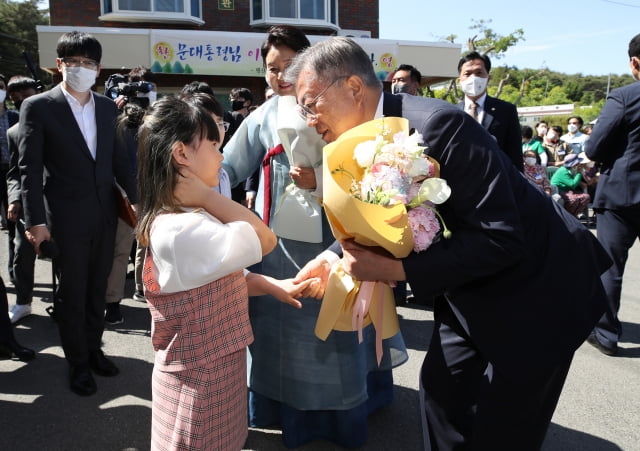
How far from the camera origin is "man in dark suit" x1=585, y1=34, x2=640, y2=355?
3.98 m

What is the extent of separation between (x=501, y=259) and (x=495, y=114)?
3.14 metres

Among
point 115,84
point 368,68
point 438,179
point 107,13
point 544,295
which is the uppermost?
point 107,13

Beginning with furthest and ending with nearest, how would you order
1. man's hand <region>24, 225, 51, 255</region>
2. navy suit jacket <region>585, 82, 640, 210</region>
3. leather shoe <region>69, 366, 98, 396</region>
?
1. navy suit jacket <region>585, 82, 640, 210</region>
2. leather shoe <region>69, 366, 98, 396</region>
3. man's hand <region>24, 225, 51, 255</region>

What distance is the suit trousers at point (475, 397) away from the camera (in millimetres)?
1682

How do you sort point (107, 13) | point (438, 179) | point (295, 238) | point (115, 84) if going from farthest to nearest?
point (107, 13), point (115, 84), point (295, 238), point (438, 179)

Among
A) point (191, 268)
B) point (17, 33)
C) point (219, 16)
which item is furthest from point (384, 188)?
point (17, 33)

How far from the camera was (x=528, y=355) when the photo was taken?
163cm

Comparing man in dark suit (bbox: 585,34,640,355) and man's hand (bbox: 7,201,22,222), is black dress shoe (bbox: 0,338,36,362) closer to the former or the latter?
man's hand (bbox: 7,201,22,222)

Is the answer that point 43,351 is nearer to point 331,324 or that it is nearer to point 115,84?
point 115,84

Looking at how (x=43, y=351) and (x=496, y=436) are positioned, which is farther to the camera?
(x=43, y=351)

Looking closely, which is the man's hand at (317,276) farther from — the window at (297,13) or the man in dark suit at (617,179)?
the window at (297,13)

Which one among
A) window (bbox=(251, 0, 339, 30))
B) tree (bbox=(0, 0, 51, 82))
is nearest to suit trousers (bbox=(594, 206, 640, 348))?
window (bbox=(251, 0, 339, 30))

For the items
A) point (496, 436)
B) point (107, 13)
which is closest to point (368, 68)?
point (496, 436)

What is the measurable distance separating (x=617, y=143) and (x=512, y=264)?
126 inches
